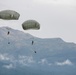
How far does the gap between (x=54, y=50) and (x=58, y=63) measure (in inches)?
378

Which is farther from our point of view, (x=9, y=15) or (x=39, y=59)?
(x=39, y=59)

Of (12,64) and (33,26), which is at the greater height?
(33,26)

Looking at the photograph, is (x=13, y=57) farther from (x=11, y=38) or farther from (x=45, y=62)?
(x=11, y=38)

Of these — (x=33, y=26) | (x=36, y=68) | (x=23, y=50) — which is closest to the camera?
(x=33, y=26)

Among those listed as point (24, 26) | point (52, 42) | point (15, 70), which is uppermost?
point (24, 26)

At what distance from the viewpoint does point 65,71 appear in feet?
185

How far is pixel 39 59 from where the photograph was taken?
55344 mm

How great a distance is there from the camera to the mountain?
53747 mm

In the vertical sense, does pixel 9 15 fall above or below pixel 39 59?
above

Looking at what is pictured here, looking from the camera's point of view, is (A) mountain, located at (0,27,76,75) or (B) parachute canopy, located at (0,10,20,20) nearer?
(B) parachute canopy, located at (0,10,20,20)

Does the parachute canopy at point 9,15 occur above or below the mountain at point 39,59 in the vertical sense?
above

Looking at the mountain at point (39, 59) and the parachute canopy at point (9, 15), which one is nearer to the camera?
the parachute canopy at point (9, 15)

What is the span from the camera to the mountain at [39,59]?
176 feet

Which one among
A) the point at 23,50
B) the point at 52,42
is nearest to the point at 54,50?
the point at 52,42
